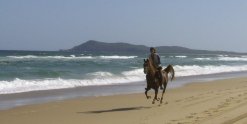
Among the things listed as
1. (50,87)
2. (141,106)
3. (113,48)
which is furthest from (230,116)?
(113,48)

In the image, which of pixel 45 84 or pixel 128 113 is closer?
pixel 128 113

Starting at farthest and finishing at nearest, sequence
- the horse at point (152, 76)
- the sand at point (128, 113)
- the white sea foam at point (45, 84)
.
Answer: the white sea foam at point (45, 84) < the horse at point (152, 76) < the sand at point (128, 113)

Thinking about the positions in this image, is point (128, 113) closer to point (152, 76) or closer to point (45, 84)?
point (152, 76)

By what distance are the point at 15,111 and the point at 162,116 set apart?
426 centimetres

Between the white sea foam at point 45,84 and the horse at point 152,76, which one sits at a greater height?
the horse at point 152,76

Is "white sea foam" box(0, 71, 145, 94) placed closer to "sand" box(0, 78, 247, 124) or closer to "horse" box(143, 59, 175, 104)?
"sand" box(0, 78, 247, 124)

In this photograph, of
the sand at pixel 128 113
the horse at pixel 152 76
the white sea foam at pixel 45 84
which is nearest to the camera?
the sand at pixel 128 113

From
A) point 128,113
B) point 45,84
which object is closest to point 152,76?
point 128,113

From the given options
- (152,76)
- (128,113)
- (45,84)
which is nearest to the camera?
(128,113)

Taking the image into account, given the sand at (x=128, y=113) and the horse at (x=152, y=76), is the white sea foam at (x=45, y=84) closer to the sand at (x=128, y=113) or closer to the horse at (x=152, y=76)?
the sand at (x=128, y=113)

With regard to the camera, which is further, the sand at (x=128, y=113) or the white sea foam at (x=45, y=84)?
the white sea foam at (x=45, y=84)

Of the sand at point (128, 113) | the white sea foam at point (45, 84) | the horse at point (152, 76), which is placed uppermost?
the horse at point (152, 76)

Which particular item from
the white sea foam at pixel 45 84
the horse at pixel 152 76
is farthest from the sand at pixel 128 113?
the white sea foam at pixel 45 84

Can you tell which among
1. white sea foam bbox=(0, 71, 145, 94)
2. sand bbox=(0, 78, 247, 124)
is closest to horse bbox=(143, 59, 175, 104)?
sand bbox=(0, 78, 247, 124)
